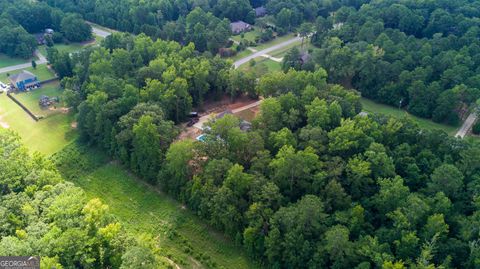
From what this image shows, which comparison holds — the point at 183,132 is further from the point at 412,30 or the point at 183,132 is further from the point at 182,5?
the point at 412,30

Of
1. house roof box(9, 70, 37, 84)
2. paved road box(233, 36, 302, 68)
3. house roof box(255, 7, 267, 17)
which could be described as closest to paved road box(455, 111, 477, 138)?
paved road box(233, 36, 302, 68)

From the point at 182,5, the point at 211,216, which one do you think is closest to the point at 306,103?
the point at 211,216

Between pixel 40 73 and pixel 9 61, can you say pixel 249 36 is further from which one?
pixel 9 61

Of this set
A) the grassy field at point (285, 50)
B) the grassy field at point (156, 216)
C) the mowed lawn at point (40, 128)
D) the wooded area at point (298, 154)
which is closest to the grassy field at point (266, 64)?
the grassy field at point (285, 50)

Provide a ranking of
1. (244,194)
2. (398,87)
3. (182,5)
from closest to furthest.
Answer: (244,194), (398,87), (182,5)

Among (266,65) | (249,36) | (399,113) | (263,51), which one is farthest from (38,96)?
(399,113)
